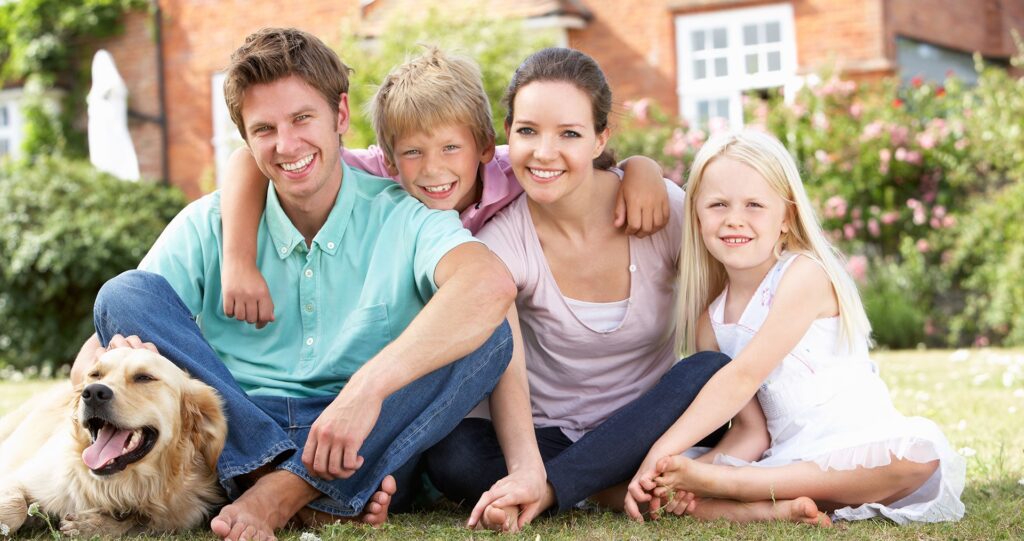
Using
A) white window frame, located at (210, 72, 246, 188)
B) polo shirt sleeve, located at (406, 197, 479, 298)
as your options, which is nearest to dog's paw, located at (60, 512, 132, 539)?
polo shirt sleeve, located at (406, 197, 479, 298)

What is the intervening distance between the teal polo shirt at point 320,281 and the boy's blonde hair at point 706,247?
78 cm

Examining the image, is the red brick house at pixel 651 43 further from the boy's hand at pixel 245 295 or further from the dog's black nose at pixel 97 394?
the dog's black nose at pixel 97 394

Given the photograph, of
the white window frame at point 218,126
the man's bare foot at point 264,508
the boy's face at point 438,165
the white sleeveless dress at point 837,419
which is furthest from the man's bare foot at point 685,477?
the white window frame at point 218,126

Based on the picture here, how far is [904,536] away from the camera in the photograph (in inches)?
112

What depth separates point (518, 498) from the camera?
294cm

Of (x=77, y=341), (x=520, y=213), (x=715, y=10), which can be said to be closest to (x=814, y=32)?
(x=715, y=10)

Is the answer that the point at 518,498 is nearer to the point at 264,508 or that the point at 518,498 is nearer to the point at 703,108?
the point at 264,508

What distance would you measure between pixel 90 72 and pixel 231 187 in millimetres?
13766

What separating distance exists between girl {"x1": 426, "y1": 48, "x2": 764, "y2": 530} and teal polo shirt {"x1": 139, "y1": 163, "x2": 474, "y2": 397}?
0.36 m

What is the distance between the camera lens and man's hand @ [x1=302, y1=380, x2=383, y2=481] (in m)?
2.73

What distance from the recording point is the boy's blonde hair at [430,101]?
143 inches

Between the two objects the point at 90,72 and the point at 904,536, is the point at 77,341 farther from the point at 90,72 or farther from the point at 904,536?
the point at 904,536

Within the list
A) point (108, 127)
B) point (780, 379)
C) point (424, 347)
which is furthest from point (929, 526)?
point (108, 127)

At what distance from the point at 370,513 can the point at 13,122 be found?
1537 cm
